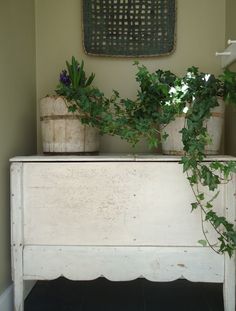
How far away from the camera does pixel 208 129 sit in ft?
4.57

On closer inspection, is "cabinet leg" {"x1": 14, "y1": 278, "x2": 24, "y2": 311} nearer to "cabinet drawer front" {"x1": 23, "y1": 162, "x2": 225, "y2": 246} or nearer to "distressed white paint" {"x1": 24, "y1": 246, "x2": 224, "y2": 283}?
"distressed white paint" {"x1": 24, "y1": 246, "x2": 224, "y2": 283}

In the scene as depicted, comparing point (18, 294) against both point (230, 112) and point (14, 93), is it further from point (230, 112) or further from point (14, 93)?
point (230, 112)

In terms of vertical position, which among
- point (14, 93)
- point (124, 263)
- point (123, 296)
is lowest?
point (123, 296)

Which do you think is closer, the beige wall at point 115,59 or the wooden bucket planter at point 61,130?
the wooden bucket planter at point 61,130

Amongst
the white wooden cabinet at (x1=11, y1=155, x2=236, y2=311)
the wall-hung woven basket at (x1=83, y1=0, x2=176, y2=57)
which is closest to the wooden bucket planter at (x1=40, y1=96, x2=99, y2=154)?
the white wooden cabinet at (x1=11, y1=155, x2=236, y2=311)

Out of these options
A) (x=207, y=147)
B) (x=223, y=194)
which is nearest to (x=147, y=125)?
(x=207, y=147)

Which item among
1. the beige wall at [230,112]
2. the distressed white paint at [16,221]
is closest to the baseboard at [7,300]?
the distressed white paint at [16,221]

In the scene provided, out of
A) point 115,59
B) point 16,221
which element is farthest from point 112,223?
point 115,59

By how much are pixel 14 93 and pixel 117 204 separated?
675mm

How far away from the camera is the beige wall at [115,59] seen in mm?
1773

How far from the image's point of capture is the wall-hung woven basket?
174 cm

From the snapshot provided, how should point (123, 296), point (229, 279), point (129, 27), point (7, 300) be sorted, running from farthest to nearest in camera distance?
point (129, 27)
point (123, 296)
point (7, 300)
point (229, 279)

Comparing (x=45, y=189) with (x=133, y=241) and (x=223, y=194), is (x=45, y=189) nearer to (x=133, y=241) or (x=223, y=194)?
(x=133, y=241)

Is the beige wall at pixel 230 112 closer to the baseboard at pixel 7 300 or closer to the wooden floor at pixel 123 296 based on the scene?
the wooden floor at pixel 123 296
